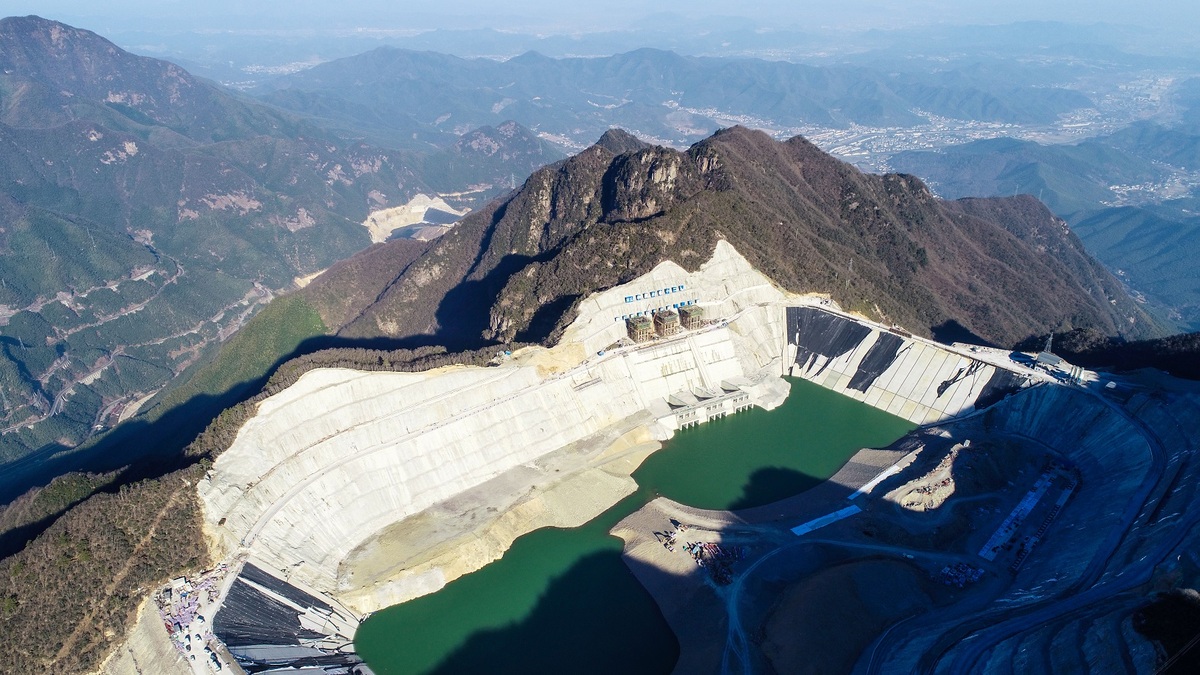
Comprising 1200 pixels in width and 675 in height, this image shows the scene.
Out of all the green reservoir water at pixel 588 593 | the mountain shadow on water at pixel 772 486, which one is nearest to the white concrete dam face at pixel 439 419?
the green reservoir water at pixel 588 593

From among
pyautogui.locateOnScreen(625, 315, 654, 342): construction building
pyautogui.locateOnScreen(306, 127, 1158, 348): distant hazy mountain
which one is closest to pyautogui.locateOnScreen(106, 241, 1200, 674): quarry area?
pyautogui.locateOnScreen(625, 315, 654, 342): construction building

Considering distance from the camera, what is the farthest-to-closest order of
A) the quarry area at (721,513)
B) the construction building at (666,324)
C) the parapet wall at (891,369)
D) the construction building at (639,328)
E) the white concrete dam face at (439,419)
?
1. the construction building at (666,324)
2. the construction building at (639,328)
3. the parapet wall at (891,369)
4. the white concrete dam face at (439,419)
5. the quarry area at (721,513)

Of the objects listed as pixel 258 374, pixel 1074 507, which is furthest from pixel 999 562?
pixel 258 374

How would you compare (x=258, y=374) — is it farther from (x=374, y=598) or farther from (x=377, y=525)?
(x=374, y=598)

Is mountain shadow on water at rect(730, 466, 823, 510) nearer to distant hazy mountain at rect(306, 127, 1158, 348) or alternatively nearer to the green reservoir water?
the green reservoir water

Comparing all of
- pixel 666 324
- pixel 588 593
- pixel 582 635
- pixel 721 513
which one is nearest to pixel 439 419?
pixel 588 593

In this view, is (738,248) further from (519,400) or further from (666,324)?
(519,400)

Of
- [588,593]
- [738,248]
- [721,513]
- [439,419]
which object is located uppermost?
[738,248]

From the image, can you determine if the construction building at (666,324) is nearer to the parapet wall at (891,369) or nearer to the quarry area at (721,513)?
the quarry area at (721,513)
